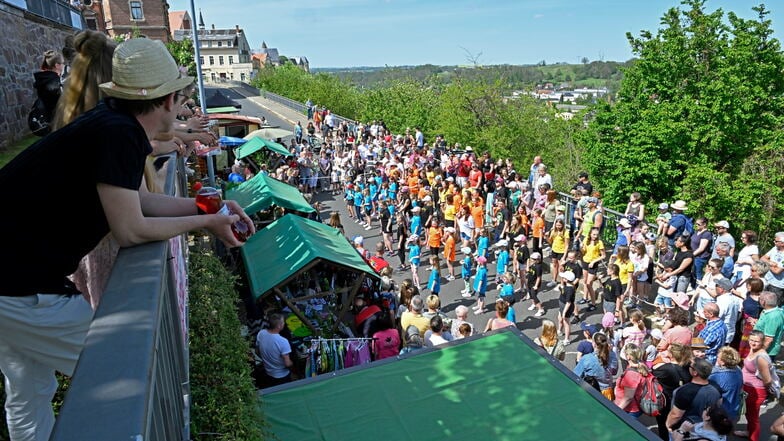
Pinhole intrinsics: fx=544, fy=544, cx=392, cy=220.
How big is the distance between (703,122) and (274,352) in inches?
814

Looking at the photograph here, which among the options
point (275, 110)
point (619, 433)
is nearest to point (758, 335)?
point (619, 433)

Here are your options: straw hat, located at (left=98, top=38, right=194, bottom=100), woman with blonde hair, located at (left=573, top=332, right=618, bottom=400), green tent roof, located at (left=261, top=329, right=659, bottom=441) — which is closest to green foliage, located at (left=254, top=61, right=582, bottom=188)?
woman with blonde hair, located at (left=573, top=332, right=618, bottom=400)

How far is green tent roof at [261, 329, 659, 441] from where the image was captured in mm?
4590

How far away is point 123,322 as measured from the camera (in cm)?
161

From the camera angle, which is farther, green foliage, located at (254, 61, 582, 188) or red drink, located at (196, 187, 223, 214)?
green foliage, located at (254, 61, 582, 188)

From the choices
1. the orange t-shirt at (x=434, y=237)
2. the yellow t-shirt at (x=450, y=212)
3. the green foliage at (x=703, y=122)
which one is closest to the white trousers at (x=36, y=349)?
the orange t-shirt at (x=434, y=237)

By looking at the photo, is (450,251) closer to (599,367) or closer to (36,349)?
(599,367)

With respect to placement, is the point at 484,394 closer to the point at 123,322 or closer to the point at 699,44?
the point at 123,322

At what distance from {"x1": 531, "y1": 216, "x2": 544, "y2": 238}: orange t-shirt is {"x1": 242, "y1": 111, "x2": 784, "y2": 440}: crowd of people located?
0.04 metres

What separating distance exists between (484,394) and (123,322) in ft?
13.2

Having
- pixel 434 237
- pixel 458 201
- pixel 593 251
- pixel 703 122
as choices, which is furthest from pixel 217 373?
pixel 703 122

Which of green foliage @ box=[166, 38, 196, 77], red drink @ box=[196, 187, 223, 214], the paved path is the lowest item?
the paved path

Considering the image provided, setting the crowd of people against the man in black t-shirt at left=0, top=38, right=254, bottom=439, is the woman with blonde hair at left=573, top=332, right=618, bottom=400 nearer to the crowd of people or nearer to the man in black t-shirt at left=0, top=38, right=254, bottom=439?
the crowd of people

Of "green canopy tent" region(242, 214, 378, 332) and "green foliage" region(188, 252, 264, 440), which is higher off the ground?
"green foliage" region(188, 252, 264, 440)
